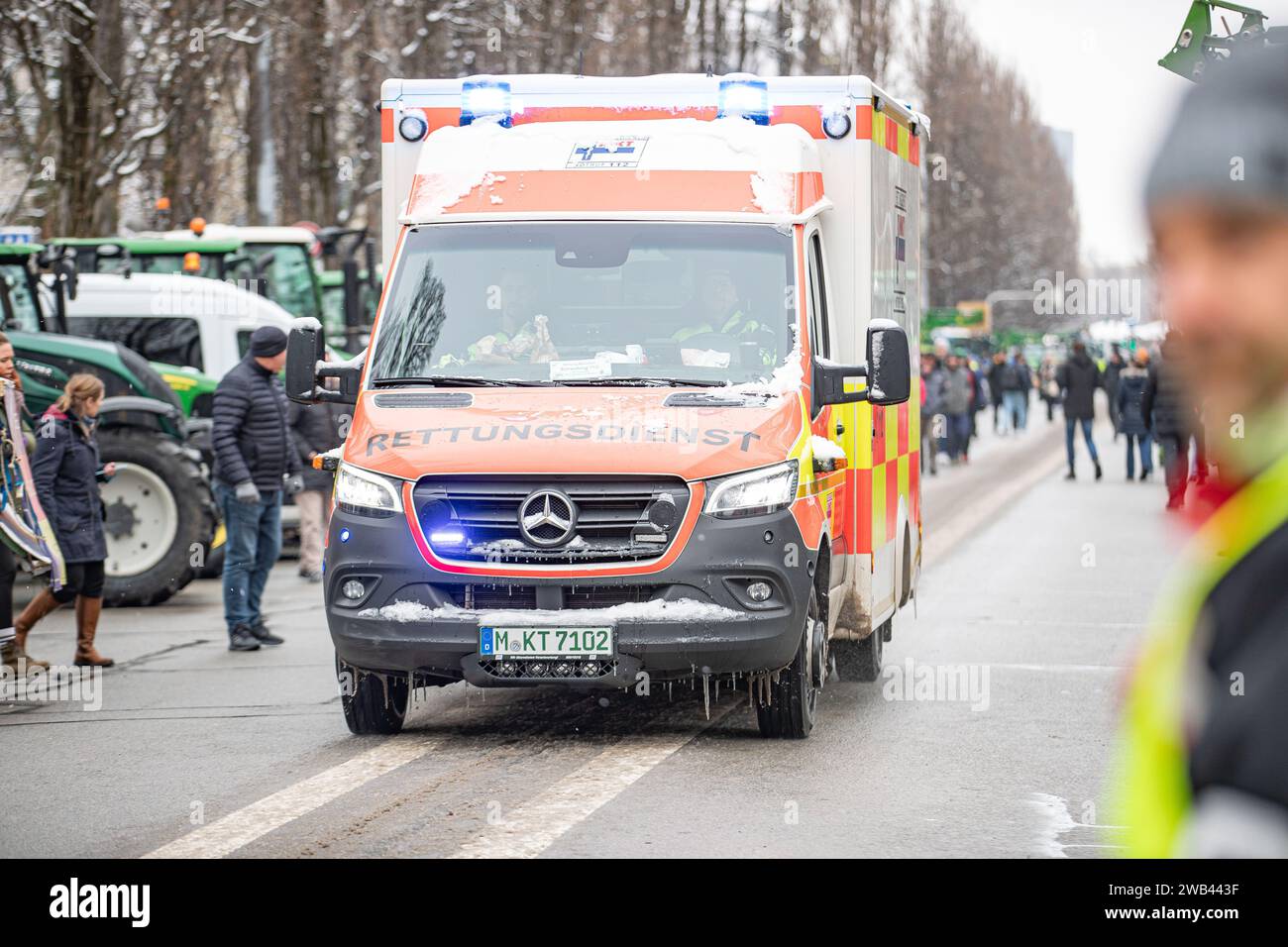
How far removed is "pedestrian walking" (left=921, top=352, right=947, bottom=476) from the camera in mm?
31281

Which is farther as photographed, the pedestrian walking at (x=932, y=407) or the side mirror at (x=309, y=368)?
the pedestrian walking at (x=932, y=407)

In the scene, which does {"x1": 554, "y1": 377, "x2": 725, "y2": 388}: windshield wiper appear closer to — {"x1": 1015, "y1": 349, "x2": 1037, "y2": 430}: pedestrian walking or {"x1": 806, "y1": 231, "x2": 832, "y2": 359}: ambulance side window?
{"x1": 806, "y1": 231, "x2": 832, "y2": 359}: ambulance side window

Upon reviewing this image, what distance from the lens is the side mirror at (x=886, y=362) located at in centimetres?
843

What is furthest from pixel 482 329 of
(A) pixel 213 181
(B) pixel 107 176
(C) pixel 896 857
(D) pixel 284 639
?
(A) pixel 213 181

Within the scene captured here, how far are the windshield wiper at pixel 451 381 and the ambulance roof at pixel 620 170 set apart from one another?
2.65 ft

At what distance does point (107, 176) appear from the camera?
2527 centimetres

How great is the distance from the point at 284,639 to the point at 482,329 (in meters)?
4.32

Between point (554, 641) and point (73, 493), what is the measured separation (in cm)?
409

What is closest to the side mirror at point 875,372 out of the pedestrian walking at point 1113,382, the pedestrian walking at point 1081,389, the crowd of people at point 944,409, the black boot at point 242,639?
the black boot at point 242,639

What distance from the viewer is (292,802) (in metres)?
7.14

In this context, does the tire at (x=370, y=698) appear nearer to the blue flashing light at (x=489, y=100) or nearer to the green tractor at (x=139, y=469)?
the blue flashing light at (x=489, y=100)

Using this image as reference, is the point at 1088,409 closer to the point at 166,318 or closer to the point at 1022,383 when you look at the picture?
the point at 166,318

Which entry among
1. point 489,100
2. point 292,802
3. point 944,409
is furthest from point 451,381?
point 944,409
